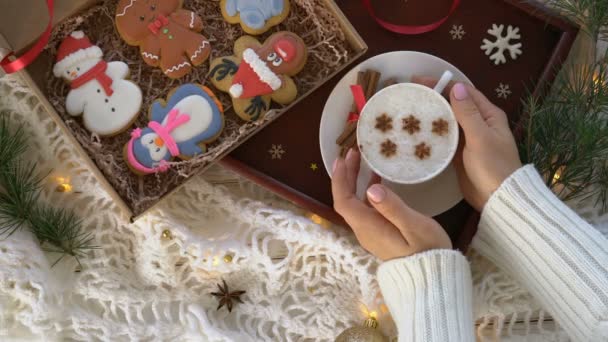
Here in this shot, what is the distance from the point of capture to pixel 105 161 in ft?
3.76

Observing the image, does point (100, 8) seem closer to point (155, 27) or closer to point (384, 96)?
point (155, 27)

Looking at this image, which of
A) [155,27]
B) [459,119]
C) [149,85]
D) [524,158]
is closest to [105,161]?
[149,85]

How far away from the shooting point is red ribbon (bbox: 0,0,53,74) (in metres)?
1.09

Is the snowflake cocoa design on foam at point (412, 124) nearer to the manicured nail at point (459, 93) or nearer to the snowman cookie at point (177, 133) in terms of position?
the manicured nail at point (459, 93)

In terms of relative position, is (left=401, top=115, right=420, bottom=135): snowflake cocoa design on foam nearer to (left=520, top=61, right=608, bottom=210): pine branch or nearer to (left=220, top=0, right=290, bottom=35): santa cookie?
(left=520, top=61, right=608, bottom=210): pine branch

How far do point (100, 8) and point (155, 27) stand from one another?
127 millimetres

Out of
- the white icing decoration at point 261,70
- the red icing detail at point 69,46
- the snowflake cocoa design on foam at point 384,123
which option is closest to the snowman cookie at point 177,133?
the white icing decoration at point 261,70

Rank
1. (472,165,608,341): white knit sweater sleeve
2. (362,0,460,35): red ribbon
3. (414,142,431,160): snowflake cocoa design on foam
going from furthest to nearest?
(362,0,460,35): red ribbon, (414,142,431,160): snowflake cocoa design on foam, (472,165,608,341): white knit sweater sleeve

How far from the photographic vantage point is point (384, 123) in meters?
1.09

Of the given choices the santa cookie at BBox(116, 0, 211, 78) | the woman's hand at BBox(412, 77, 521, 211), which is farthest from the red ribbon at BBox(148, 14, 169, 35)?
the woman's hand at BBox(412, 77, 521, 211)

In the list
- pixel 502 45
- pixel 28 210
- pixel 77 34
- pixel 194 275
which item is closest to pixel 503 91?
pixel 502 45

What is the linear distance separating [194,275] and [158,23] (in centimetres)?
52

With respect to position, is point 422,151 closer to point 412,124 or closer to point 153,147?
point 412,124

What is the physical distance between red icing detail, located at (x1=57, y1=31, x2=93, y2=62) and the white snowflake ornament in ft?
2.68
